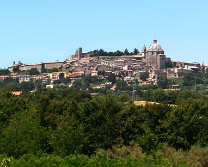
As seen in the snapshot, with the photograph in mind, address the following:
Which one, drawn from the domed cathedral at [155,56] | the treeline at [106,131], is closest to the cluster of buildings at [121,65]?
the domed cathedral at [155,56]

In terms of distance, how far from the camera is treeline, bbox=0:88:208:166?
35406 millimetres

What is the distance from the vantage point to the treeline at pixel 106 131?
3541 centimetres

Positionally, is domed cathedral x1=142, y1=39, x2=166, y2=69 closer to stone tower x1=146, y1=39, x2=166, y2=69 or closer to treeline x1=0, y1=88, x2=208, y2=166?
stone tower x1=146, y1=39, x2=166, y2=69

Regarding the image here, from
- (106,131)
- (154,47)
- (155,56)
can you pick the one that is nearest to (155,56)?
(155,56)

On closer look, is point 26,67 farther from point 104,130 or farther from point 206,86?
point 104,130

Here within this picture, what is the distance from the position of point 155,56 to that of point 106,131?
123m

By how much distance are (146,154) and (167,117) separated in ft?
19.9

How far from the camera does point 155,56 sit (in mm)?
161750

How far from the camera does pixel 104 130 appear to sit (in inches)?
1581

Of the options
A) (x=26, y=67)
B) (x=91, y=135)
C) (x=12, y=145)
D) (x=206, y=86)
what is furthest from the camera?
(x=26, y=67)

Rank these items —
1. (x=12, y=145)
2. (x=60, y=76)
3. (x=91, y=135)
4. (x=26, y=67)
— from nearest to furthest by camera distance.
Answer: (x=12, y=145) → (x=91, y=135) → (x=60, y=76) → (x=26, y=67)

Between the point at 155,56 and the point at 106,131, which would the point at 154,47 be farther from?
the point at 106,131

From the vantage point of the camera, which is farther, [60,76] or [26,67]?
[26,67]

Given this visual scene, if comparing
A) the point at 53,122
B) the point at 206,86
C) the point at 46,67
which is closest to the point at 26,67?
the point at 46,67
